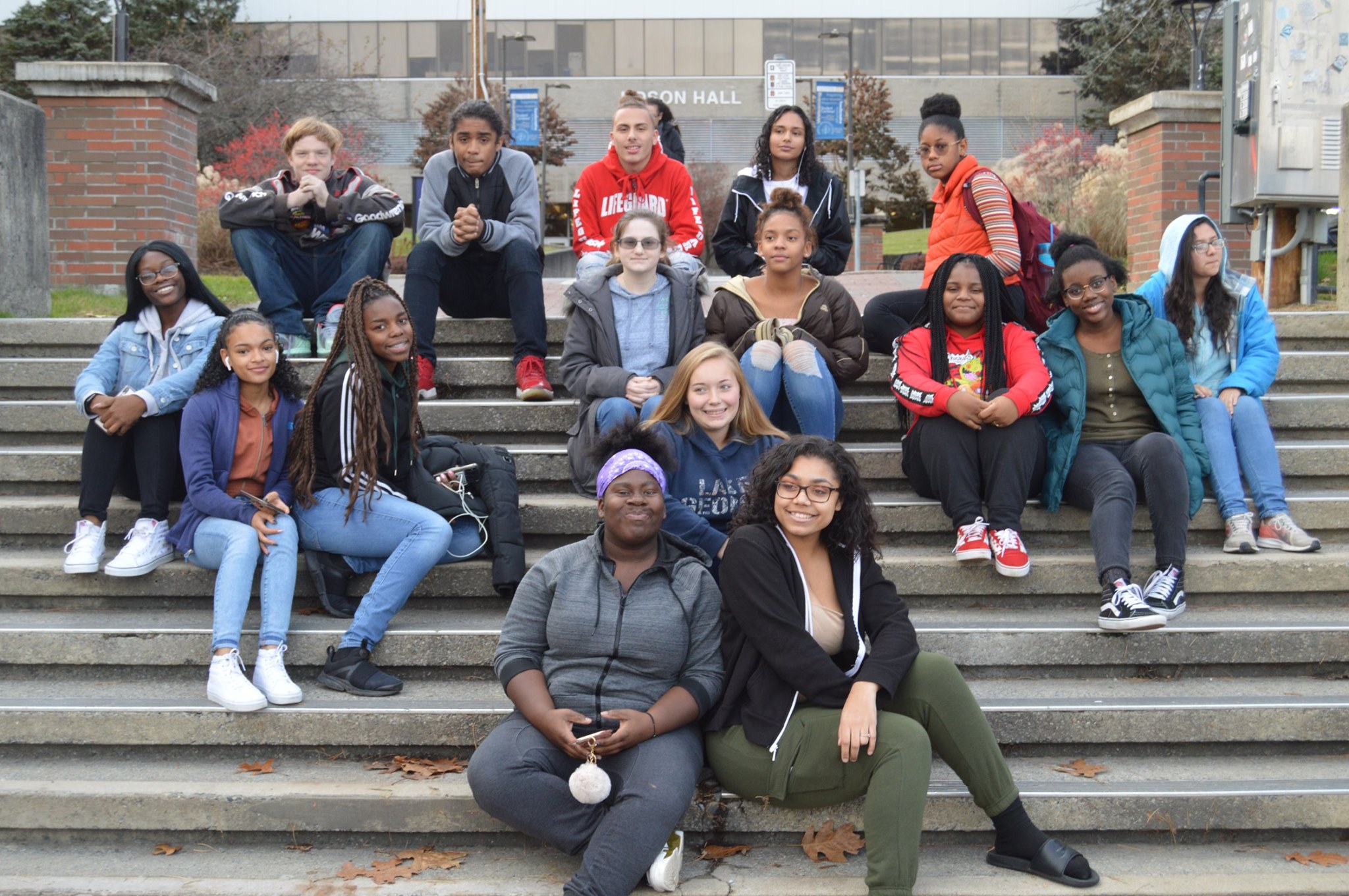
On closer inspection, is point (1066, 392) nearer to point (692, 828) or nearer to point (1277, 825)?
point (1277, 825)

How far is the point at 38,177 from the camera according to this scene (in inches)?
303

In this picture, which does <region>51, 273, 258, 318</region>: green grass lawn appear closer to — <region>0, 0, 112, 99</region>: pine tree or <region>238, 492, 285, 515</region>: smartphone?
<region>238, 492, 285, 515</region>: smartphone

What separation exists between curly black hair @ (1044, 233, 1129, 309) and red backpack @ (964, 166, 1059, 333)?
381 millimetres

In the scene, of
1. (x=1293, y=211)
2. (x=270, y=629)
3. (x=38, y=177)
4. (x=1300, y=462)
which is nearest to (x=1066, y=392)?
(x=1300, y=462)

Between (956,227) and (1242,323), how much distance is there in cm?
130

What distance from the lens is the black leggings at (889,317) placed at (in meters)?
5.63

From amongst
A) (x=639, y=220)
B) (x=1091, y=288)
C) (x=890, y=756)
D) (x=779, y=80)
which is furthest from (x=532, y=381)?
(x=779, y=80)

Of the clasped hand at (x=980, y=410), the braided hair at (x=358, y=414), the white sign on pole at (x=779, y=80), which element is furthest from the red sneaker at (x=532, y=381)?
the white sign on pole at (x=779, y=80)

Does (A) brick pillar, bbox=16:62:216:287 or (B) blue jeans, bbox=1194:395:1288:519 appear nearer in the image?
(B) blue jeans, bbox=1194:395:1288:519

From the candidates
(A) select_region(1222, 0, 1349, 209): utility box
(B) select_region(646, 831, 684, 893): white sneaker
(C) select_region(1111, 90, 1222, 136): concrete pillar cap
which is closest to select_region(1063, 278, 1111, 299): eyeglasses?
(B) select_region(646, 831, 684, 893): white sneaker

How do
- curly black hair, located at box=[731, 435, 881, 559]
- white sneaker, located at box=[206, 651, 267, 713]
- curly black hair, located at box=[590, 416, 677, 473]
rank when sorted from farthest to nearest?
curly black hair, located at box=[590, 416, 677, 473]
white sneaker, located at box=[206, 651, 267, 713]
curly black hair, located at box=[731, 435, 881, 559]

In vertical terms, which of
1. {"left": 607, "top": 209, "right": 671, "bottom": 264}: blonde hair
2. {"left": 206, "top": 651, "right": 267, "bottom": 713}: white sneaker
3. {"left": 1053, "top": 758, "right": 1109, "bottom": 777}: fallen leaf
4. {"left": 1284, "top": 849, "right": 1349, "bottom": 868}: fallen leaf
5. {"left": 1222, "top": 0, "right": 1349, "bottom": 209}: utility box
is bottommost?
{"left": 1284, "top": 849, "right": 1349, "bottom": 868}: fallen leaf

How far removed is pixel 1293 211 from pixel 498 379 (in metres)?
5.76

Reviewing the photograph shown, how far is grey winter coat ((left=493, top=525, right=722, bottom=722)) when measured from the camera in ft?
11.2
